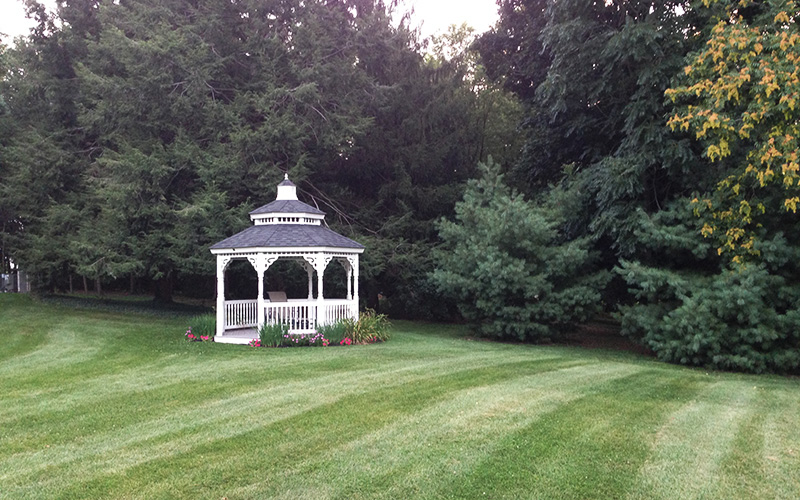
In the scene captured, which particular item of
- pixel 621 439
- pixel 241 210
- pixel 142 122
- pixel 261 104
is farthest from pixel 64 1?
pixel 621 439

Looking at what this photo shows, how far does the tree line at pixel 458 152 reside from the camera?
430 inches

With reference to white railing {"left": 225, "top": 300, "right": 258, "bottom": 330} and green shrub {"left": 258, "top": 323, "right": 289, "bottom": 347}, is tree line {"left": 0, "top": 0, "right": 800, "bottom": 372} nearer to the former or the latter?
white railing {"left": 225, "top": 300, "right": 258, "bottom": 330}

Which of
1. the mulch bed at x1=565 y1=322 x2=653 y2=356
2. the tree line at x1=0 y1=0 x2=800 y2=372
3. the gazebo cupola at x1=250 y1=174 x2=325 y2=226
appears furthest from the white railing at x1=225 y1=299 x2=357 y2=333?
the mulch bed at x1=565 y1=322 x2=653 y2=356

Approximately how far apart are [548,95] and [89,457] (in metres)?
12.8

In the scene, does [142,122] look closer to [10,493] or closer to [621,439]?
[10,493]

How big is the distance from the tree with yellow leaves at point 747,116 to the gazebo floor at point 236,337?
9.99 meters

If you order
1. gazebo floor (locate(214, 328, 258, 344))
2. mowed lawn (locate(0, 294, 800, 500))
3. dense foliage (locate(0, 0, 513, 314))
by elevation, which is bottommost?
mowed lawn (locate(0, 294, 800, 500))

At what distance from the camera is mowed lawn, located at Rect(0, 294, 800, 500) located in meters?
4.57

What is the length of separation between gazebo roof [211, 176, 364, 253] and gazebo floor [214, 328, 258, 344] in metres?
2.06

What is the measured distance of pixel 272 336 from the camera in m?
12.7

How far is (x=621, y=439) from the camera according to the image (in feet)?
18.7

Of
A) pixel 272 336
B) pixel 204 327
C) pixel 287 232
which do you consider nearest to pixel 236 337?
pixel 204 327

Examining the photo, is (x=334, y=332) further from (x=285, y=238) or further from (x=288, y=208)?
(x=288, y=208)

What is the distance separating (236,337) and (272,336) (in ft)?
4.47
